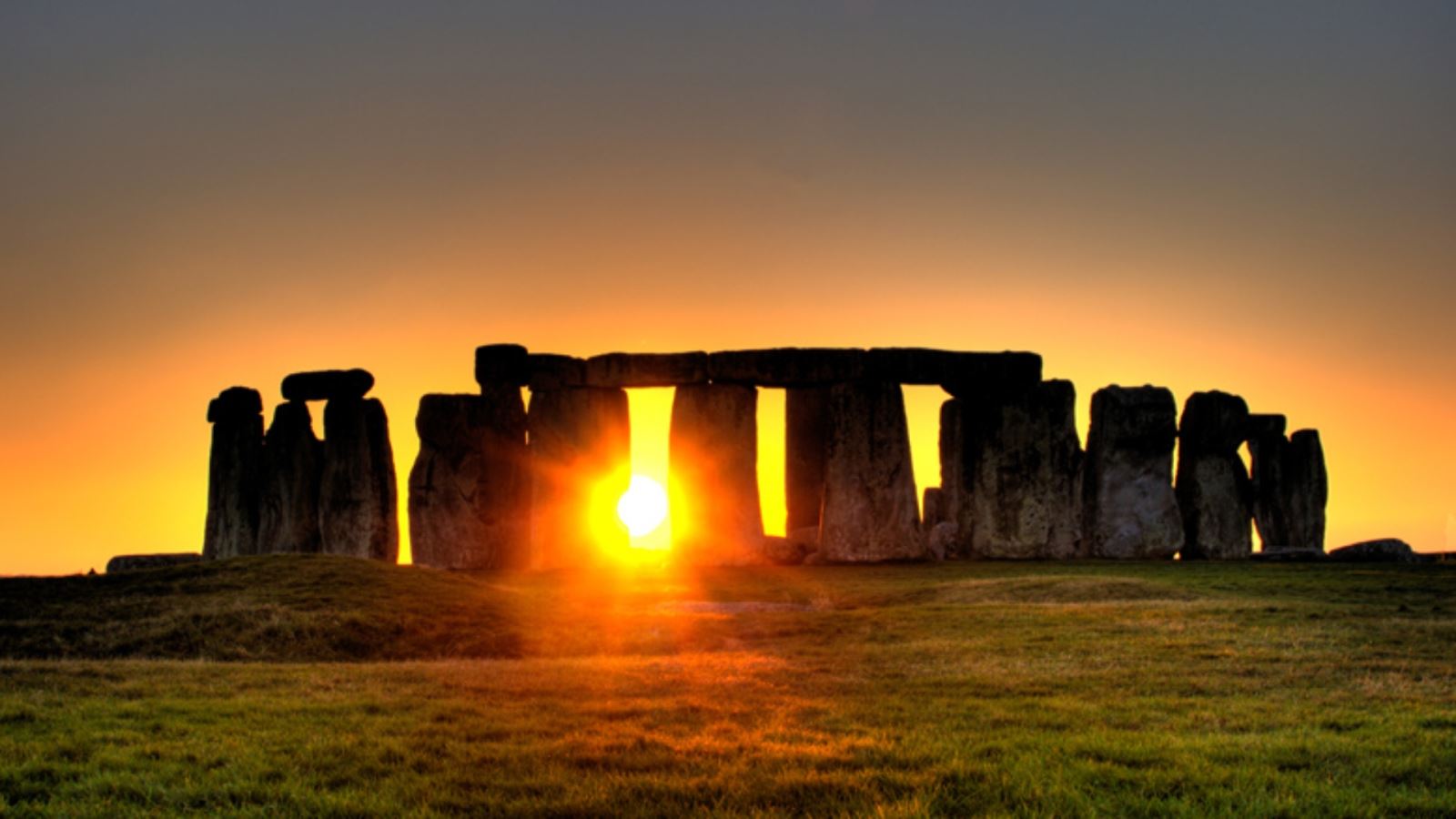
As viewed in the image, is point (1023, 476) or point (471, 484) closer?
point (1023, 476)

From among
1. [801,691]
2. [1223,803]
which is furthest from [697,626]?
[1223,803]

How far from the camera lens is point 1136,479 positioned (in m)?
33.1

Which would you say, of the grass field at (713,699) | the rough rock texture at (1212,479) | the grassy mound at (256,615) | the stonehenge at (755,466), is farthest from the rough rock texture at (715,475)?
the rough rock texture at (1212,479)

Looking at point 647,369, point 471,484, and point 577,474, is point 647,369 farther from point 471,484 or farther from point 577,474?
point 471,484

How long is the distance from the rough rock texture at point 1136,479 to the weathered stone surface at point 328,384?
63.4 ft

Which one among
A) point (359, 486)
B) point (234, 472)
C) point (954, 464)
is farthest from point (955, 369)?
point (234, 472)

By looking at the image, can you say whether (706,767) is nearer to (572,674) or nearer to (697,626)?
(572,674)

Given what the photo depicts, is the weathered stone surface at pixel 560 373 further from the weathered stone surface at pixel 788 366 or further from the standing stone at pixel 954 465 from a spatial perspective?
the standing stone at pixel 954 465

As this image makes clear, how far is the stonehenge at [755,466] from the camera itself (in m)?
32.0

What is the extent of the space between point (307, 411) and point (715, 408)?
1177cm

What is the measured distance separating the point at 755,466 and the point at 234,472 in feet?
49.1

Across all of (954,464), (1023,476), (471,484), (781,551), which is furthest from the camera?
(471,484)

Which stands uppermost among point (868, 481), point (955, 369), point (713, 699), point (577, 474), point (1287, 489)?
point (955, 369)

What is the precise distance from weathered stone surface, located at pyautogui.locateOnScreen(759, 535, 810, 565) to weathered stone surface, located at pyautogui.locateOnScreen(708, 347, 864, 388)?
13.3ft
